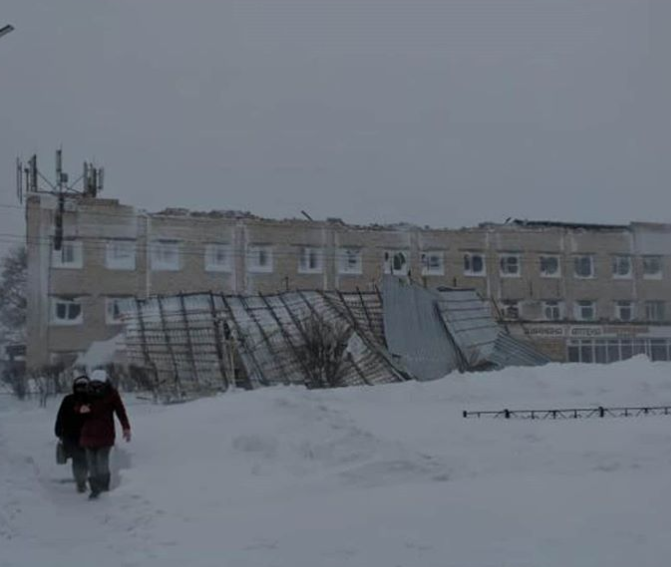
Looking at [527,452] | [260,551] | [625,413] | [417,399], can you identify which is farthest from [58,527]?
[417,399]

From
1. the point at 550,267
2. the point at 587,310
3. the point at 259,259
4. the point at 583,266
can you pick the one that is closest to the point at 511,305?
the point at 550,267

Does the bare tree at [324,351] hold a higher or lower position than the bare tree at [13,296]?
lower

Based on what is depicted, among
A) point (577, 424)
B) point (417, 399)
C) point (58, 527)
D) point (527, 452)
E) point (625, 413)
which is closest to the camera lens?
point (58, 527)

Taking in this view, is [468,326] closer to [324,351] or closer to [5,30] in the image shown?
[324,351]

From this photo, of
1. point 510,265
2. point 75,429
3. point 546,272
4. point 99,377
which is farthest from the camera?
point 546,272

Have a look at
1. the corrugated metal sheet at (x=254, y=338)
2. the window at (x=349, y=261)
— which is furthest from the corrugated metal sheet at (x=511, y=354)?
the window at (x=349, y=261)

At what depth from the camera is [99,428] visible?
10227 millimetres

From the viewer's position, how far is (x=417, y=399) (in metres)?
19.1

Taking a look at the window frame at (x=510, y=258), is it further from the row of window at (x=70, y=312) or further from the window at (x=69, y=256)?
the window at (x=69, y=256)

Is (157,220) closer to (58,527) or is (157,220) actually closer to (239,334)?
(239,334)

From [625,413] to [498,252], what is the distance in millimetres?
39573

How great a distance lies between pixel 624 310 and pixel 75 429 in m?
51.6

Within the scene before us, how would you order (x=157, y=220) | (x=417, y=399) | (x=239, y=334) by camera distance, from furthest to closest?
(x=157, y=220), (x=239, y=334), (x=417, y=399)

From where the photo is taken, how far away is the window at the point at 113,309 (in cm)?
4544
